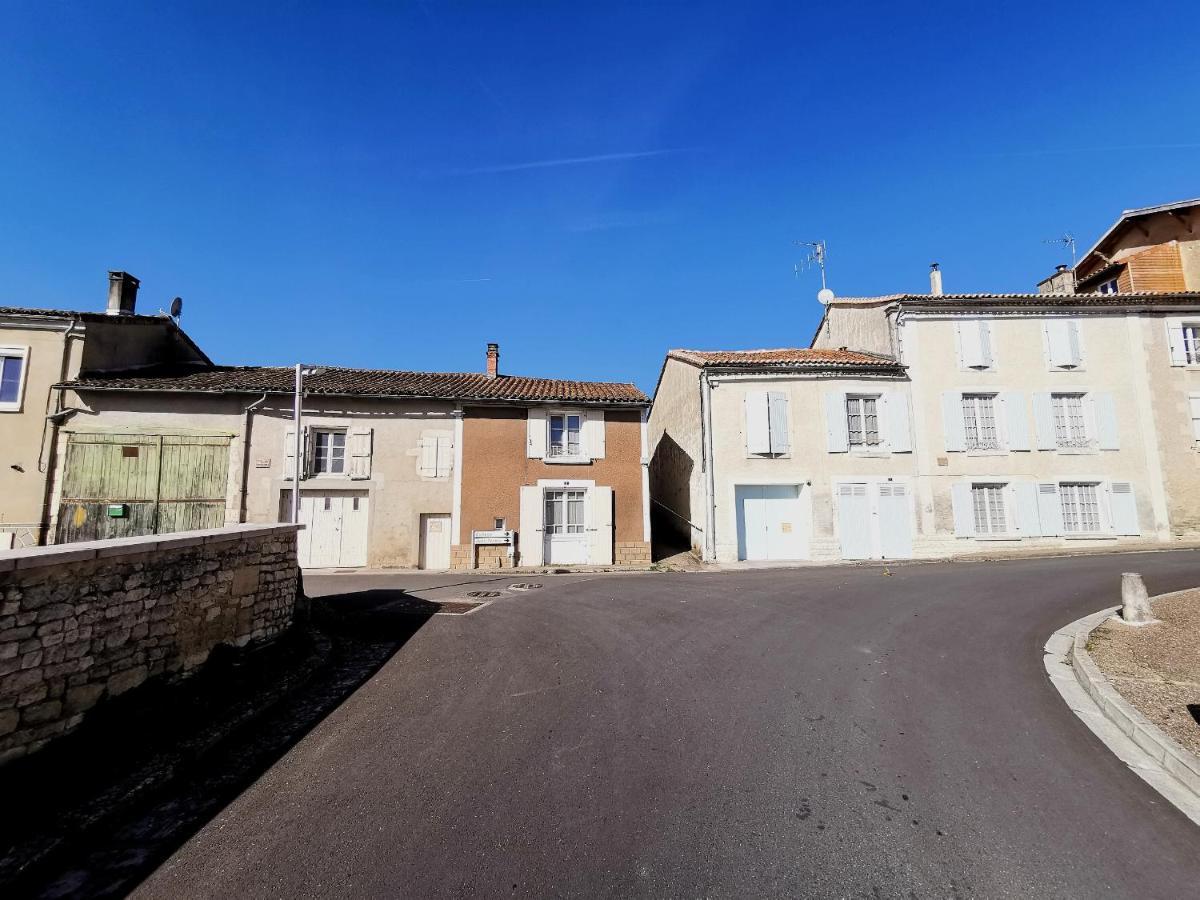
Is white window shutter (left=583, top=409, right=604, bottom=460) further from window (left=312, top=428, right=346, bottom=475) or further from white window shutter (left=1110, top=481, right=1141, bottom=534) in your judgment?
white window shutter (left=1110, top=481, right=1141, bottom=534)

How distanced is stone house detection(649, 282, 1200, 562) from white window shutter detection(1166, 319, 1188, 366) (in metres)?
0.04

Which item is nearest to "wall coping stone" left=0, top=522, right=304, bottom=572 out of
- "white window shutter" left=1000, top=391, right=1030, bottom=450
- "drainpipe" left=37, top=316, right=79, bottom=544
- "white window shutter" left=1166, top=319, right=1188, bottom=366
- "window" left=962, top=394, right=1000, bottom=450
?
"drainpipe" left=37, top=316, right=79, bottom=544

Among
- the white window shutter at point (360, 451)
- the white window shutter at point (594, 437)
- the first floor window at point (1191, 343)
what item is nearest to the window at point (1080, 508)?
the first floor window at point (1191, 343)

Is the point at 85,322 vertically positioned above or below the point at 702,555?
above

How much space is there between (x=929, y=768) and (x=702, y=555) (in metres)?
12.5

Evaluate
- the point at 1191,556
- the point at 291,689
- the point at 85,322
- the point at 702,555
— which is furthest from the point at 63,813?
the point at 1191,556

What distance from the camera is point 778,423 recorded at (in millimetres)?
16344

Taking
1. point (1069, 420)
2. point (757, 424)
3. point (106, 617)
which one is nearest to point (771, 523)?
point (757, 424)

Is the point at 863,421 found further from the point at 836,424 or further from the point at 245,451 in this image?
the point at 245,451

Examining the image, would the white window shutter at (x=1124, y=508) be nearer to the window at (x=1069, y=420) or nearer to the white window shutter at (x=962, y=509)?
the window at (x=1069, y=420)

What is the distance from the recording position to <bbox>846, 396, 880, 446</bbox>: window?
1647cm

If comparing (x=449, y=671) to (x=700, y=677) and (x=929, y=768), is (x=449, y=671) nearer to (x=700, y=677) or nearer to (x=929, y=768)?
(x=700, y=677)

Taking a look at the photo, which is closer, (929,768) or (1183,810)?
(1183,810)

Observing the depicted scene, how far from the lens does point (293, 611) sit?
22.5 feet
